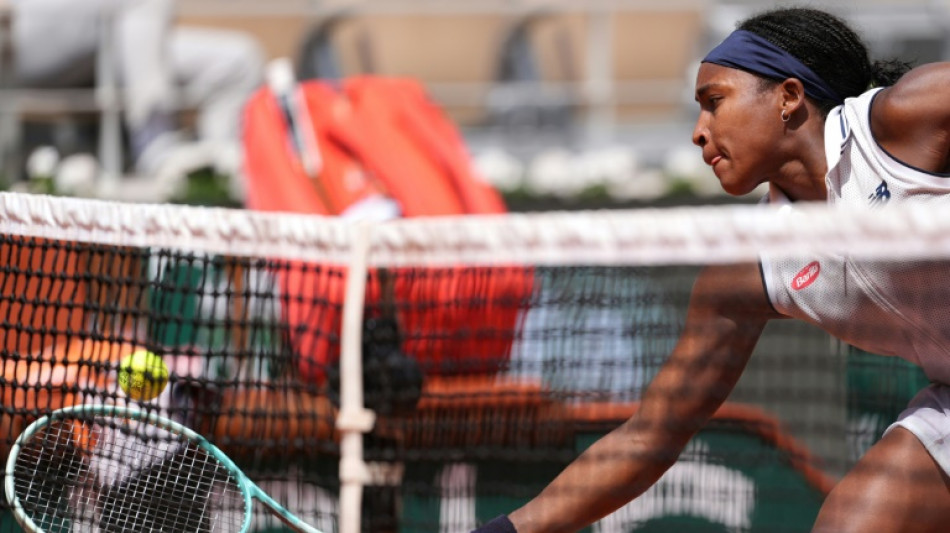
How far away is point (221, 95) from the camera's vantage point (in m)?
8.36

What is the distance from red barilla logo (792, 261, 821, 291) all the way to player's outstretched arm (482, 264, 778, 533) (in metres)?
0.12

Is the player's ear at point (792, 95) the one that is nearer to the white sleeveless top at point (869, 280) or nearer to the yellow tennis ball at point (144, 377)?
the white sleeveless top at point (869, 280)

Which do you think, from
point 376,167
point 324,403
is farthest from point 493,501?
point 376,167

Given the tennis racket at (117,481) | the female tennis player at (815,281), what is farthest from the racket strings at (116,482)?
the female tennis player at (815,281)

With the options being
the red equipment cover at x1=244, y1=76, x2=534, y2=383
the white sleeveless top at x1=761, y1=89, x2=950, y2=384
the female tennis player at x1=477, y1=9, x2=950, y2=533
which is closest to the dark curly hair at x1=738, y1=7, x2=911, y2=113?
the female tennis player at x1=477, y1=9, x2=950, y2=533

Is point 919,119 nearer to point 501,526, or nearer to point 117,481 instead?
point 501,526

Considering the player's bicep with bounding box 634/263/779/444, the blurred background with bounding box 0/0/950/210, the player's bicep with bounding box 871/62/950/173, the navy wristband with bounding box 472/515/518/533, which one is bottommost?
the navy wristband with bounding box 472/515/518/533

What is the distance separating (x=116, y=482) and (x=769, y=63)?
1.82 metres

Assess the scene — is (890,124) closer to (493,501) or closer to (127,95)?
(493,501)

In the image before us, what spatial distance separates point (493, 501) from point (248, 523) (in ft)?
4.45

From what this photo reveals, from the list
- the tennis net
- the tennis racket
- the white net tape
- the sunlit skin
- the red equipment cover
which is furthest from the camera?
the red equipment cover

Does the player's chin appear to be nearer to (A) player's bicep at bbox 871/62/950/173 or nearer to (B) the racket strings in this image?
(A) player's bicep at bbox 871/62/950/173

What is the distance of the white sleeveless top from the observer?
109 inches

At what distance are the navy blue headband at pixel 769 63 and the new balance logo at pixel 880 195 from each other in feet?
1.01
